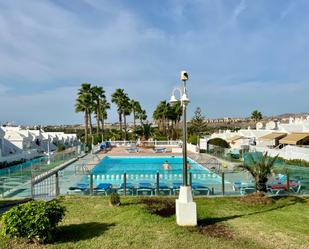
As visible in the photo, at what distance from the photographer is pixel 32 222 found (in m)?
7.00

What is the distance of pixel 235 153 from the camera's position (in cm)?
2983

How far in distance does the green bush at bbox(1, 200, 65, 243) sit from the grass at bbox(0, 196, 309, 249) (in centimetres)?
24

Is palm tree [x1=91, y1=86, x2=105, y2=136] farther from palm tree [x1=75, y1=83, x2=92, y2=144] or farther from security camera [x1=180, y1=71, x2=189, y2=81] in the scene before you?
security camera [x1=180, y1=71, x2=189, y2=81]

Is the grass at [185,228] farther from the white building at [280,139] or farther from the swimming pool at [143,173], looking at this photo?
the white building at [280,139]

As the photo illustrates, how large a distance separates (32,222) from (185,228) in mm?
3661

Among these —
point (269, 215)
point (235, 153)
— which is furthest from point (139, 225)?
point (235, 153)

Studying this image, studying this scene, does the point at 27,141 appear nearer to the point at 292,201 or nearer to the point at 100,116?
the point at 100,116

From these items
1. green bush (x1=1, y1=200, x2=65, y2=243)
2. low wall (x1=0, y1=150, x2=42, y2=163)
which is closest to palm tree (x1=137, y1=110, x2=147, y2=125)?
low wall (x1=0, y1=150, x2=42, y2=163)

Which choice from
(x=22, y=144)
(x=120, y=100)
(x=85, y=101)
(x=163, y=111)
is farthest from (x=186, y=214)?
(x=163, y=111)

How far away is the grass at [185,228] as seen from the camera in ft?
23.7

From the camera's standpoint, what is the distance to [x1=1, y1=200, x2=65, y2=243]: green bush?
7.05 m

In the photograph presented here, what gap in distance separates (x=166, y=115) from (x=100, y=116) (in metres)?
13.5

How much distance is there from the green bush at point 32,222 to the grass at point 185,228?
0.79 ft

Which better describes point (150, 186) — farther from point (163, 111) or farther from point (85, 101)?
point (163, 111)
